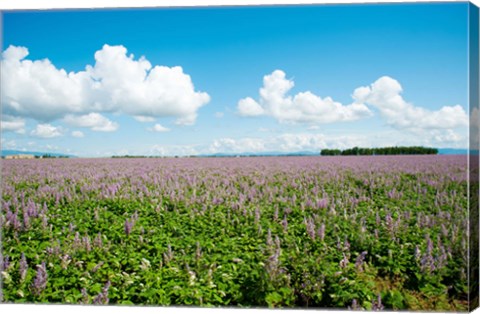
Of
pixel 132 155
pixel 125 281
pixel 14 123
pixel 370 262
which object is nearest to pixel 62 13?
pixel 14 123

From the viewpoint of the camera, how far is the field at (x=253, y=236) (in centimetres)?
417

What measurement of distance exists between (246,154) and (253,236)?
3.07ft

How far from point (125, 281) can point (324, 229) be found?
210 centimetres

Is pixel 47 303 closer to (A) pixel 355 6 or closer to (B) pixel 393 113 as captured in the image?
(B) pixel 393 113

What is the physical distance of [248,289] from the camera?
13.8 feet

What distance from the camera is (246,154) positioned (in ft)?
16.0

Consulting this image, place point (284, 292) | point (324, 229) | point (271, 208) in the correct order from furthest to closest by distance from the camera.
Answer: point (271, 208), point (324, 229), point (284, 292)

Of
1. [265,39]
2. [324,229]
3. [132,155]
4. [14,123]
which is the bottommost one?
[324,229]

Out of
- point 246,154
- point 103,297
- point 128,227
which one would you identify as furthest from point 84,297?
point 246,154

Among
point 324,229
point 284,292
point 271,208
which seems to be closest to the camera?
point 284,292

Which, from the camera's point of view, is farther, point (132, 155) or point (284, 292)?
point (132, 155)

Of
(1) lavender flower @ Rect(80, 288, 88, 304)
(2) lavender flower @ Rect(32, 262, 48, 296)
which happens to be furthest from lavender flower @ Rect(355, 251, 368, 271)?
(2) lavender flower @ Rect(32, 262, 48, 296)

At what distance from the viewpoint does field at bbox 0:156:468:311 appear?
4.17 m

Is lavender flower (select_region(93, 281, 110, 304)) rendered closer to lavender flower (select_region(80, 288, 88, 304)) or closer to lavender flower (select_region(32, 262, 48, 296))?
lavender flower (select_region(80, 288, 88, 304))
